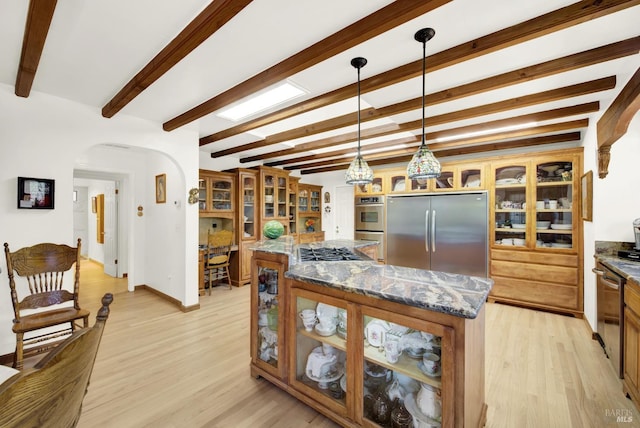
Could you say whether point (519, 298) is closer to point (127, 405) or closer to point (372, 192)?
point (372, 192)

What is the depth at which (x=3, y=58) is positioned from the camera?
1.95 metres

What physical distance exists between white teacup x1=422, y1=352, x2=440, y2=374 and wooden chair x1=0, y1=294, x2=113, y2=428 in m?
1.38

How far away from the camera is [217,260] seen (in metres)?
4.44

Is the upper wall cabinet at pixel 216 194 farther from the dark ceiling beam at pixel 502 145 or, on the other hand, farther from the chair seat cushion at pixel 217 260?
the dark ceiling beam at pixel 502 145

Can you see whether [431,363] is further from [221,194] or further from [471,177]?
[221,194]

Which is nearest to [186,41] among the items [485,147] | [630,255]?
[630,255]

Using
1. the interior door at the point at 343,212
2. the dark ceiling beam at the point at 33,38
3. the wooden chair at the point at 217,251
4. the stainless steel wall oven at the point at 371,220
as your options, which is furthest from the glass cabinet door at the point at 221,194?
the interior door at the point at 343,212

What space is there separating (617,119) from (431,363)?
244cm

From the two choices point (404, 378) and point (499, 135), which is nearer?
point (404, 378)

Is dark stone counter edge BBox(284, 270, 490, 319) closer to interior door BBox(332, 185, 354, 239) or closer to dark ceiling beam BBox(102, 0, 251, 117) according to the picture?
dark ceiling beam BBox(102, 0, 251, 117)

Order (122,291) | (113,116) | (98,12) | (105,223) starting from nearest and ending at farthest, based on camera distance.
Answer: (98,12) → (113,116) → (122,291) → (105,223)

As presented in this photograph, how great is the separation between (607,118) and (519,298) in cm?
244

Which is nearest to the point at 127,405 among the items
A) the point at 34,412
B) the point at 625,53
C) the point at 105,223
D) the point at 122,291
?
the point at 34,412

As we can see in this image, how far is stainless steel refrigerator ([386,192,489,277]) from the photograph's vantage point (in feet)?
13.2
